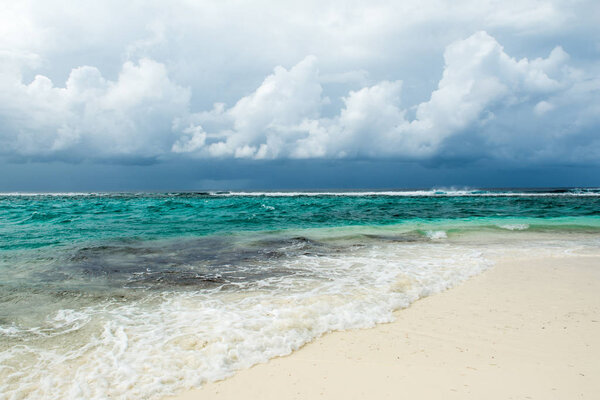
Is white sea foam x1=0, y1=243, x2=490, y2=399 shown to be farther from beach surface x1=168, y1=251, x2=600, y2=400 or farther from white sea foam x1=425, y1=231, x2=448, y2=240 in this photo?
white sea foam x1=425, y1=231, x2=448, y2=240

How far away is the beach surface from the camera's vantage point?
346cm

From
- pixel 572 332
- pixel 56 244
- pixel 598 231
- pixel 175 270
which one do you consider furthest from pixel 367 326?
pixel 598 231

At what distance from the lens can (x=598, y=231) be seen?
16.3 metres

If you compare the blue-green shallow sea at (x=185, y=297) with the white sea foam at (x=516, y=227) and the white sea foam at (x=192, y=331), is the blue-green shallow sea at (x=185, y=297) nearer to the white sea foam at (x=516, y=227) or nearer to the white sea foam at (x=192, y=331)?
the white sea foam at (x=192, y=331)

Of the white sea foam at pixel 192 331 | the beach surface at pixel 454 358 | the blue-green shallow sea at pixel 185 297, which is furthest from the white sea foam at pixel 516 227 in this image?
the beach surface at pixel 454 358

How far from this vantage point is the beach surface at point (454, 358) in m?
3.46

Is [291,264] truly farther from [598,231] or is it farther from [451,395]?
[598,231]

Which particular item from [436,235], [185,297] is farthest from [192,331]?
[436,235]

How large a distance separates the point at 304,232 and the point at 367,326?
442 inches

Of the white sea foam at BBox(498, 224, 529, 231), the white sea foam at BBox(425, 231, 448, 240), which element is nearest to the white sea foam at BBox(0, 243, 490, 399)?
the white sea foam at BBox(425, 231, 448, 240)

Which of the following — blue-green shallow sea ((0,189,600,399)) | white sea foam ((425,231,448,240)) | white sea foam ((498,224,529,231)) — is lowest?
blue-green shallow sea ((0,189,600,399))

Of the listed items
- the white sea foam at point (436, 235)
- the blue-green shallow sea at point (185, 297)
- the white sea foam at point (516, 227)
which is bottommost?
the blue-green shallow sea at point (185, 297)

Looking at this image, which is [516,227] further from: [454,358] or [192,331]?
[192,331]

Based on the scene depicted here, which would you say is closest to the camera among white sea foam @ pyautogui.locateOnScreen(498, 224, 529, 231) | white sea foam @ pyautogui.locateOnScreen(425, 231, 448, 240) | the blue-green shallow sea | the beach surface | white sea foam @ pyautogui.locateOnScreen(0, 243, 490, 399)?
the beach surface
